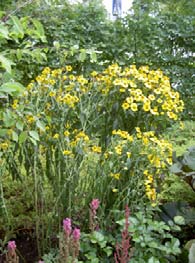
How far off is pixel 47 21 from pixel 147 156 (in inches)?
155

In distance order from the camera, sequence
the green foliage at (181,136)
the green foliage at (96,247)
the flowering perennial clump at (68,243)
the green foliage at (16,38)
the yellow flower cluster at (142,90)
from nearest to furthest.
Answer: the flowering perennial clump at (68,243) → the green foliage at (16,38) → the green foliage at (96,247) → the yellow flower cluster at (142,90) → the green foliage at (181,136)

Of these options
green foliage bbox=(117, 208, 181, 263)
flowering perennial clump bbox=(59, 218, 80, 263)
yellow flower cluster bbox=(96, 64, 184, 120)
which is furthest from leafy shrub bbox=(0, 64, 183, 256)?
flowering perennial clump bbox=(59, 218, 80, 263)

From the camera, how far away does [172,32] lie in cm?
625

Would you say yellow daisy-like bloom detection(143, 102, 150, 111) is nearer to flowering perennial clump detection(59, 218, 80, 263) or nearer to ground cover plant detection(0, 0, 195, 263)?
ground cover plant detection(0, 0, 195, 263)

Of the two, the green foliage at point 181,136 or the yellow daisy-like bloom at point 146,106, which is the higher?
the yellow daisy-like bloom at point 146,106

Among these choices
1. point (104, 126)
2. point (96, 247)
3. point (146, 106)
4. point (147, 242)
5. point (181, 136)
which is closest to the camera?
point (147, 242)

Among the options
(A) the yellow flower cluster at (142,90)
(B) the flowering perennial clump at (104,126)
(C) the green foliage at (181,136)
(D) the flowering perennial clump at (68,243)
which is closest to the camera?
(D) the flowering perennial clump at (68,243)

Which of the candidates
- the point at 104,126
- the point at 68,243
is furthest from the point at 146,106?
the point at 68,243

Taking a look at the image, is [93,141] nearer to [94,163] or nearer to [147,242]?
[94,163]

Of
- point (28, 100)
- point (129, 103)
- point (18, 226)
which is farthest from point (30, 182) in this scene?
point (129, 103)

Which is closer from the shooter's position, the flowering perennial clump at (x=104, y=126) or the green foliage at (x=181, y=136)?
the flowering perennial clump at (x=104, y=126)

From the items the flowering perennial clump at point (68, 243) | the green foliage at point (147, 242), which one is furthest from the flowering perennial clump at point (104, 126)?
the flowering perennial clump at point (68, 243)

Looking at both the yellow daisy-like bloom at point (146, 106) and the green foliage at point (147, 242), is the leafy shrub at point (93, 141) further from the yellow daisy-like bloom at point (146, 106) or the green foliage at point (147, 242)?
the green foliage at point (147, 242)

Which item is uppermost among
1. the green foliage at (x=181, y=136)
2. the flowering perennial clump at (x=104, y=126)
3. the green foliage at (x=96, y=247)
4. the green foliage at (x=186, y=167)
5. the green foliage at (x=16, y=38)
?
the green foliage at (x=16, y=38)
